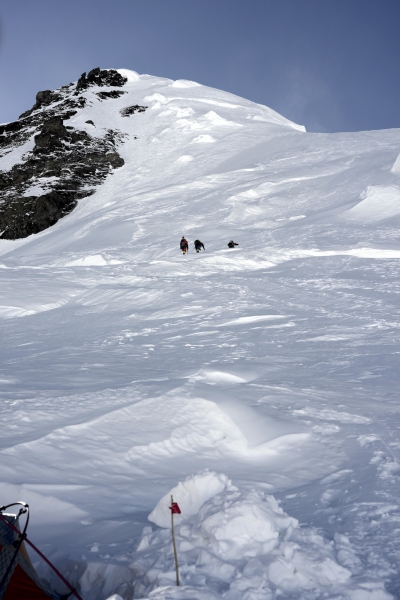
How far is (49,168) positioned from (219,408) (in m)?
43.5

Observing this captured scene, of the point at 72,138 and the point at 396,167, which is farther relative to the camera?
the point at 72,138

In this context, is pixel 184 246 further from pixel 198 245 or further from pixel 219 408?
pixel 219 408

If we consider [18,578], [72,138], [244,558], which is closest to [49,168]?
[72,138]

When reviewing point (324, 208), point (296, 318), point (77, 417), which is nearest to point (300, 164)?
point (324, 208)

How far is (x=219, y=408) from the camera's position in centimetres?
574

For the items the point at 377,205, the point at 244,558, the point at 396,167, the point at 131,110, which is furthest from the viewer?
the point at 131,110

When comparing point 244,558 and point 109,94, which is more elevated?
point 109,94

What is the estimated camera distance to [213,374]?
7.15 m

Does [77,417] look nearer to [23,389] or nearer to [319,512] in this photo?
[23,389]

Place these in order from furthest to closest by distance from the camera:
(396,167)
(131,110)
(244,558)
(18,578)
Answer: (131,110) → (396,167) → (244,558) → (18,578)

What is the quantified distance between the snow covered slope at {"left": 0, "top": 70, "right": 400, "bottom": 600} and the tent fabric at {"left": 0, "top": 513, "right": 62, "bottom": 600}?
0.36 m

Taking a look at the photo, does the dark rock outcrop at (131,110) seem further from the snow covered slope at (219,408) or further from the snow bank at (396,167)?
the snow covered slope at (219,408)

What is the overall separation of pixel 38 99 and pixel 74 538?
231ft

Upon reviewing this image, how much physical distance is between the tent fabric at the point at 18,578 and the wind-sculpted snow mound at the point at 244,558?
63cm
